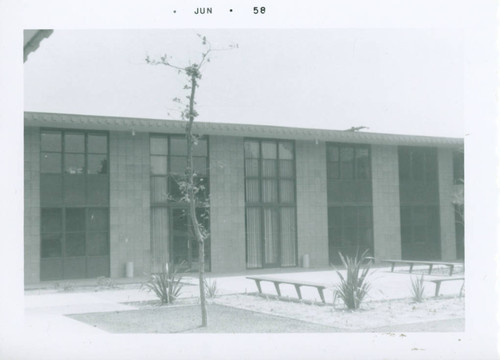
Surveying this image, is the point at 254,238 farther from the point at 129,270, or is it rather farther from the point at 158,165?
the point at 129,270

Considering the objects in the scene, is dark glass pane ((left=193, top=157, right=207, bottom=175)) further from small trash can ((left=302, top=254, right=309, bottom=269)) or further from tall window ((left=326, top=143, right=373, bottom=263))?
tall window ((left=326, top=143, right=373, bottom=263))

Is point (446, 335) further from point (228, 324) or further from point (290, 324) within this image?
point (228, 324)

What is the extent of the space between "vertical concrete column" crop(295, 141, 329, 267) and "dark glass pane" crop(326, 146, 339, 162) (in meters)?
0.17

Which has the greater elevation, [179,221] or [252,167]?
[252,167]

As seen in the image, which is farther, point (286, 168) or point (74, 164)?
point (286, 168)

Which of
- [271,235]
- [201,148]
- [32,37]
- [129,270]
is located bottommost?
[129,270]

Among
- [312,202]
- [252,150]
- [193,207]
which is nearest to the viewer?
[193,207]

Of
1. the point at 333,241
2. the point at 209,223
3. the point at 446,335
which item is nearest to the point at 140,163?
the point at 209,223

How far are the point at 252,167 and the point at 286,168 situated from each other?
1.11 metres

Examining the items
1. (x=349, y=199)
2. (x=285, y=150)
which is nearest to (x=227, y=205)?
(x=285, y=150)

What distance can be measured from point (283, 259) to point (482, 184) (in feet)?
40.5

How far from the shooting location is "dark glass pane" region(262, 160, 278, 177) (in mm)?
18812

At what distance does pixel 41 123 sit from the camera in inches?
603

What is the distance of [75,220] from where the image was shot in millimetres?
16312
